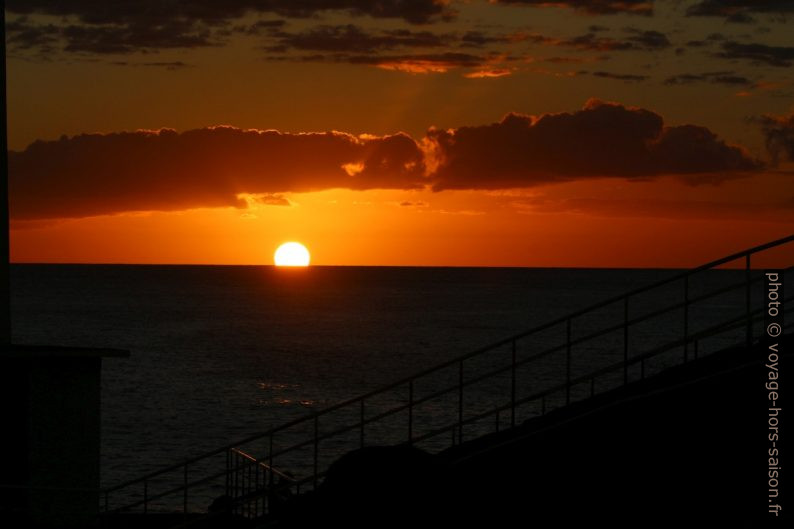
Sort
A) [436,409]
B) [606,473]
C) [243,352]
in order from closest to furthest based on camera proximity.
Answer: [606,473]
[436,409]
[243,352]

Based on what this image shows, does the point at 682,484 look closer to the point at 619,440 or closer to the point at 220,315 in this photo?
the point at 619,440

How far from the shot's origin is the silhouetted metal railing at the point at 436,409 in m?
11.8

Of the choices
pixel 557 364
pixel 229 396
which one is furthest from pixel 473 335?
pixel 229 396

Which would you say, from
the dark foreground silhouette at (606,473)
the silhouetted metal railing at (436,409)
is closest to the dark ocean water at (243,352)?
the silhouetted metal railing at (436,409)

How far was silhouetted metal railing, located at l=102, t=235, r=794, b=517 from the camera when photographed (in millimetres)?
11773

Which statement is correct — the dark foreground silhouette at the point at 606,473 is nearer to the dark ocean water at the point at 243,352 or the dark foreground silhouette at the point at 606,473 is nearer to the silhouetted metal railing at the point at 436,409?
the silhouetted metal railing at the point at 436,409

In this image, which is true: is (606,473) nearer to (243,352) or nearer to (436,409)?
(436,409)

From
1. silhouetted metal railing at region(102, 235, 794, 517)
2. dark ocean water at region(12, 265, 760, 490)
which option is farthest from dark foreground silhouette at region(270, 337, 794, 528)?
dark ocean water at region(12, 265, 760, 490)

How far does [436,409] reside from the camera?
59500mm

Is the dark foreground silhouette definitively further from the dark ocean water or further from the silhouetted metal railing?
the dark ocean water

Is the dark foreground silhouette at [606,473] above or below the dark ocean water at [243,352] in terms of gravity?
below

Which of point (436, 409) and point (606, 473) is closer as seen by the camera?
point (606, 473)

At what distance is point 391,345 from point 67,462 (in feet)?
323

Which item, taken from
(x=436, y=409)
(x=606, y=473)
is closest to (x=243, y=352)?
(x=436, y=409)
